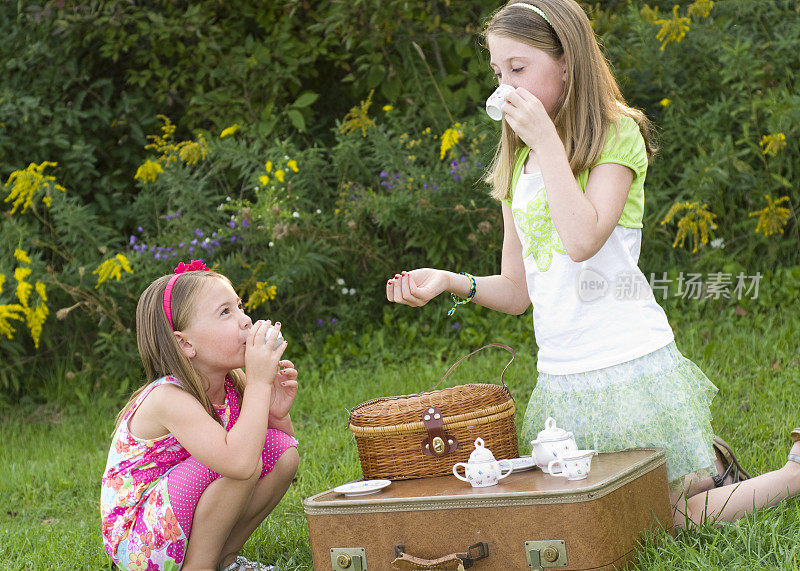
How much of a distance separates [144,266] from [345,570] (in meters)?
3.15

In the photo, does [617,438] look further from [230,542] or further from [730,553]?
[230,542]

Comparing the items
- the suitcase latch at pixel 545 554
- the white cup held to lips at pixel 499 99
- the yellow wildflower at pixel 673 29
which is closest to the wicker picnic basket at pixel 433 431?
the suitcase latch at pixel 545 554

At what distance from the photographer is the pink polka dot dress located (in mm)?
2590

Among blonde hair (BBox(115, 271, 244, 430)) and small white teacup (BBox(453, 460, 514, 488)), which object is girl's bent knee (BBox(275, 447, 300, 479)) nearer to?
blonde hair (BBox(115, 271, 244, 430))

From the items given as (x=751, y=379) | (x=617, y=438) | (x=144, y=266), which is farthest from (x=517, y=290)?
(x=144, y=266)

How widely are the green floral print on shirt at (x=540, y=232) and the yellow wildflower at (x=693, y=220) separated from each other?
2.19m

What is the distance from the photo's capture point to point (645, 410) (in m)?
2.64

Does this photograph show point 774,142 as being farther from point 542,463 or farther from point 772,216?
point 542,463

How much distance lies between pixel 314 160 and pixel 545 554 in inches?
142

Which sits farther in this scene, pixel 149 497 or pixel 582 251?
pixel 149 497

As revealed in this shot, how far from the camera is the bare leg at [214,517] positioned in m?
2.59

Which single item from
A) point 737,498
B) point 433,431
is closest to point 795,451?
point 737,498

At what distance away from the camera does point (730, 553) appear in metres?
2.39

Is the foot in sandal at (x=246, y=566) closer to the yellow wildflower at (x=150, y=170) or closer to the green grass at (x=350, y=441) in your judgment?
the green grass at (x=350, y=441)
